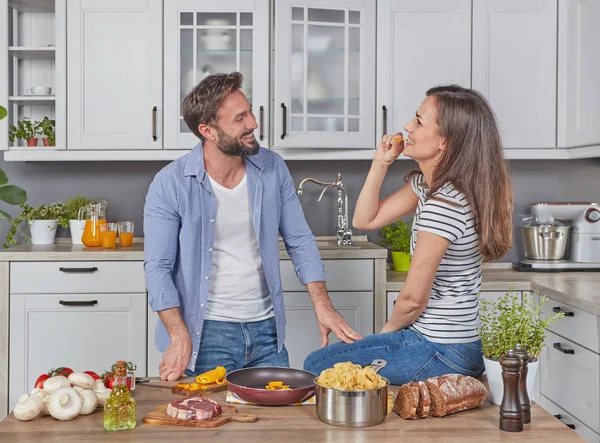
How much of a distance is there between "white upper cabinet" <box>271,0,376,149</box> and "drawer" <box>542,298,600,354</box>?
1.23m

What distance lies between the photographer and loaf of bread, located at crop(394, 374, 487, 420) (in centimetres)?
158

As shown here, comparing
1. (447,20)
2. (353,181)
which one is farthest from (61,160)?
(447,20)

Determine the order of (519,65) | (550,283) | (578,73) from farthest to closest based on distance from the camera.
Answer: (519,65) → (578,73) → (550,283)

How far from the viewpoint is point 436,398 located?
158cm

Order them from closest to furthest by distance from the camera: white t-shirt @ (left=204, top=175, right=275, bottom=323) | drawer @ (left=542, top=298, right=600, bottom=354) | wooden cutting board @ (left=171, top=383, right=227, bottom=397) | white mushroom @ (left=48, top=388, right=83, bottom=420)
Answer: white mushroom @ (left=48, top=388, right=83, bottom=420)
wooden cutting board @ (left=171, top=383, right=227, bottom=397)
white t-shirt @ (left=204, top=175, right=275, bottom=323)
drawer @ (left=542, top=298, right=600, bottom=354)

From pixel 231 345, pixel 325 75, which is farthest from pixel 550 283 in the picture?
pixel 231 345

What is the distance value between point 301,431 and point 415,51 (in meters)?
2.65

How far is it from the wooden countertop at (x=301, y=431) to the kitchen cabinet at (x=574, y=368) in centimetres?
133

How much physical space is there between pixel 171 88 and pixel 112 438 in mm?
2546

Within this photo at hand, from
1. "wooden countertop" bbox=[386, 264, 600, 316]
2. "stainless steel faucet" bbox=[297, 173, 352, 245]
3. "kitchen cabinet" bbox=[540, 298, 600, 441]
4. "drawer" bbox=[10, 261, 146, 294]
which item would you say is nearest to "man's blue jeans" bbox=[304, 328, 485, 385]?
"kitchen cabinet" bbox=[540, 298, 600, 441]

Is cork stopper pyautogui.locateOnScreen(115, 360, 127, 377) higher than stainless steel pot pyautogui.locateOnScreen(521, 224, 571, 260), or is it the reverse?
stainless steel pot pyautogui.locateOnScreen(521, 224, 571, 260)

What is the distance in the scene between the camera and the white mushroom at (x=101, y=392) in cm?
165

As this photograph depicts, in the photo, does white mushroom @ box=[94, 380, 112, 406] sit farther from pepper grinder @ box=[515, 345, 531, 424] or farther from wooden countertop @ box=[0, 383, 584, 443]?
pepper grinder @ box=[515, 345, 531, 424]

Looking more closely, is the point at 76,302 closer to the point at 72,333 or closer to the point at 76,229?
the point at 72,333
